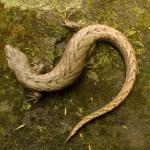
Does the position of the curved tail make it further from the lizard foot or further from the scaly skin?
the lizard foot

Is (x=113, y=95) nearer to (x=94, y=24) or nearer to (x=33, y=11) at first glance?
(x=94, y=24)

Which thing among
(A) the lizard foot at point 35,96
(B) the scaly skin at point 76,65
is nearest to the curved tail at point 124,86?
(B) the scaly skin at point 76,65

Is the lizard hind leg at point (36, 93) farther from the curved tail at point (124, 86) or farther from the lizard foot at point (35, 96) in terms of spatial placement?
the curved tail at point (124, 86)

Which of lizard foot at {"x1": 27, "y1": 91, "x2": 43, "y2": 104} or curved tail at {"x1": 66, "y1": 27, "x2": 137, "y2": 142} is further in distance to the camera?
lizard foot at {"x1": 27, "y1": 91, "x2": 43, "y2": 104}

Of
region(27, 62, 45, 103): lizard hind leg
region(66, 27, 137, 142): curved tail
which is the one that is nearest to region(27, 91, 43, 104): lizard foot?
region(27, 62, 45, 103): lizard hind leg

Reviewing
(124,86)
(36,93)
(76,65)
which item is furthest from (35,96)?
(124,86)

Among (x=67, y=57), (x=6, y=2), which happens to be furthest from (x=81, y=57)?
(x=6, y=2)

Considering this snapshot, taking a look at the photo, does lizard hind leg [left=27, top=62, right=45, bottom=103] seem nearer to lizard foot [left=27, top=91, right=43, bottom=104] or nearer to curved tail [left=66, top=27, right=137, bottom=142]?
lizard foot [left=27, top=91, right=43, bottom=104]

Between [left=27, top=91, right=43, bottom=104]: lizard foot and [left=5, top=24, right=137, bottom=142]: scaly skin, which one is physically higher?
[left=5, top=24, right=137, bottom=142]: scaly skin

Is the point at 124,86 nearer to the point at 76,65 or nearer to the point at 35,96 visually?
the point at 76,65
